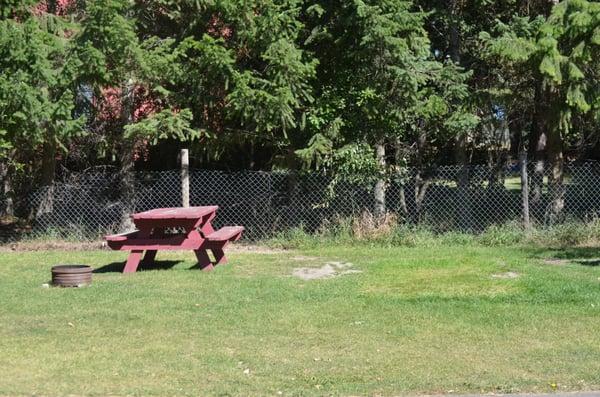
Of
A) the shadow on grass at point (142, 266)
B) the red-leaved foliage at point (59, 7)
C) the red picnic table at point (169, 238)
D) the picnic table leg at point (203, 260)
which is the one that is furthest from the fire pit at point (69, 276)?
the red-leaved foliage at point (59, 7)

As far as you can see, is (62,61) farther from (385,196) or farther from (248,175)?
(385,196)

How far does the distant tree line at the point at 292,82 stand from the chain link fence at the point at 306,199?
0.69 feet

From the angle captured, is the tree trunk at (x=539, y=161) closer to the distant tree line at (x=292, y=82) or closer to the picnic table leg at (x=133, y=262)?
the distant tree line at (x=292, y=82)

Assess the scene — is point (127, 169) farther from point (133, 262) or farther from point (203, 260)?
point (203, 260)

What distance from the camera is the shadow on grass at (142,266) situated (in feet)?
34.7

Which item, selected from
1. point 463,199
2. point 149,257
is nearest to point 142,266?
point 149,257

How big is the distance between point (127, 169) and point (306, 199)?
3.69m

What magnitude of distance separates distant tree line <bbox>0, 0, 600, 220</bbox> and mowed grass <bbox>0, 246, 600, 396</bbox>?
3.38m

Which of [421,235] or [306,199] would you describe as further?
[306,199]

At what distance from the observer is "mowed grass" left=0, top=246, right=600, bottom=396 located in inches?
210

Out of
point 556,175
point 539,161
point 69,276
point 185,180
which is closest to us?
point 69,276

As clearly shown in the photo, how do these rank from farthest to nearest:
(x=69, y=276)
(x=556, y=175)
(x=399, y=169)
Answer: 1. (x=556, y=175)
2. (x=399, y=169)
3. (x=69, y=276)

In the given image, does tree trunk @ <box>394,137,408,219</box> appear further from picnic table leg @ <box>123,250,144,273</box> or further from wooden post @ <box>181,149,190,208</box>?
picnic table leg @ <box>123,250,144,273</box>

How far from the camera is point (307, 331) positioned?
678 centimetres
